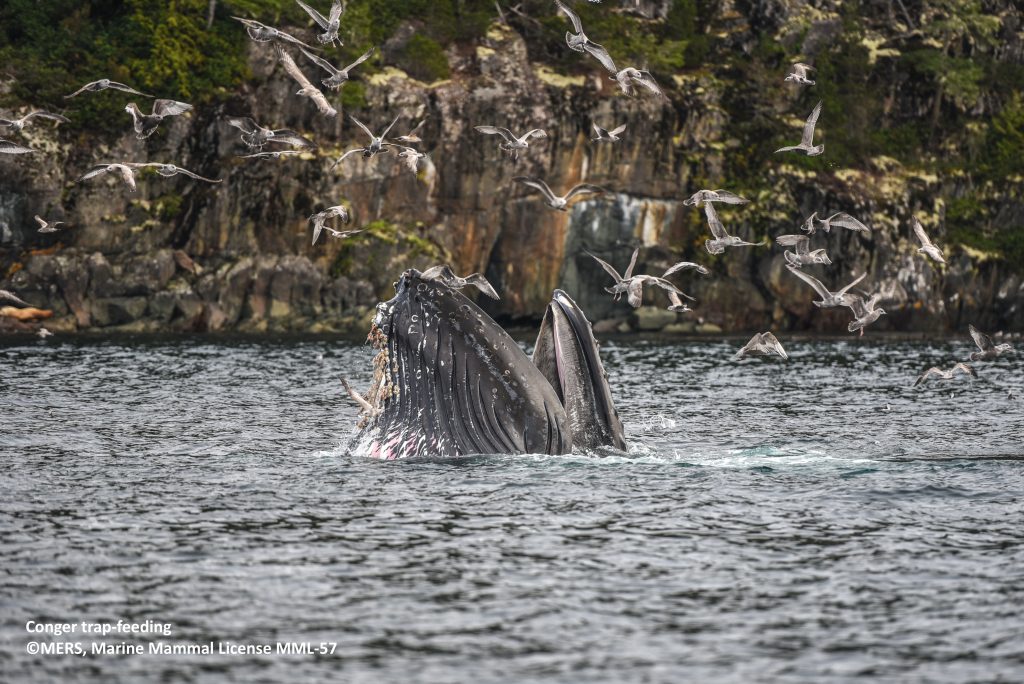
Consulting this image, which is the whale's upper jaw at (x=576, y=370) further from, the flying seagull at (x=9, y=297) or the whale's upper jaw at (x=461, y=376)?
the flying seagull at (x=9, y=297)

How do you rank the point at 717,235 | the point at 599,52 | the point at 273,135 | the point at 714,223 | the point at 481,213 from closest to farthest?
the point at 273,135
the point at 599,52
the point at 717,235
the point at 714,223
the point at 481,213

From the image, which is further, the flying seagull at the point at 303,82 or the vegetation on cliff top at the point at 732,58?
the vegetation on cliff top at the point at 732,58

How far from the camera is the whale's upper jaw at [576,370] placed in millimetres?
17859

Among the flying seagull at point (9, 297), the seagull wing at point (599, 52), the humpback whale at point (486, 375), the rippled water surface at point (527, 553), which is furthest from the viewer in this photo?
the flying seagull at point (9, 297)

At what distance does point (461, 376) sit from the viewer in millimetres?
18375

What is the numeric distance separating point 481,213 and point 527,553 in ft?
191

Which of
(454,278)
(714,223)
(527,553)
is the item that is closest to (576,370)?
(527,553)

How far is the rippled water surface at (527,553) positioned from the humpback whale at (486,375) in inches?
22.6

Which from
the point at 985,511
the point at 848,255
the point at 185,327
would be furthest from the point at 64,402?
the point at 848,255

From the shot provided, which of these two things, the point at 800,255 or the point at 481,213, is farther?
the point at 481,213

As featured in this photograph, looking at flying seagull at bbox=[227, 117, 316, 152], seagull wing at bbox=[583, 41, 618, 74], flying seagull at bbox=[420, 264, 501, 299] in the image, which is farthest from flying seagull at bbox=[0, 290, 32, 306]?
seagull wing at bbox=[583, 41, 618, 74]

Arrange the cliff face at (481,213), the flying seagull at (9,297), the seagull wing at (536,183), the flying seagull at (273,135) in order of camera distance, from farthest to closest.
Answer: the cliff face at (481,213)
the flying seagull at (9,297)
the flying seagull at (273,135)
the seagull wing at (536,183)

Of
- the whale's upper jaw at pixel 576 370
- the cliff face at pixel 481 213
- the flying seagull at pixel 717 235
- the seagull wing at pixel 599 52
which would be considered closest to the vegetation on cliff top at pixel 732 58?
the cliff face at pixel 481 213

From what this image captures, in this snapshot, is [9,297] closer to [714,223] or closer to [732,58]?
[714,223]
